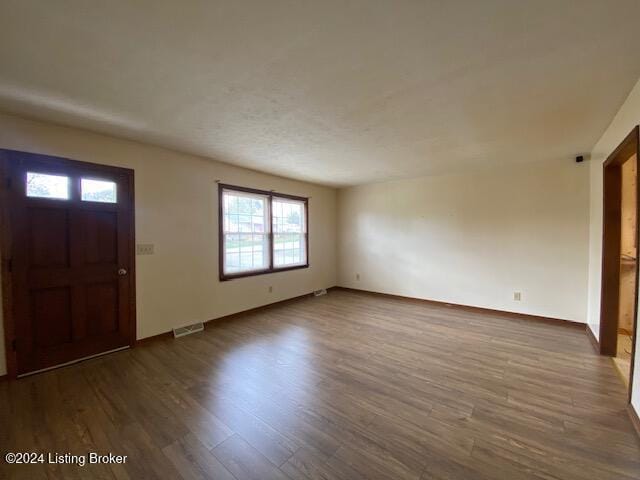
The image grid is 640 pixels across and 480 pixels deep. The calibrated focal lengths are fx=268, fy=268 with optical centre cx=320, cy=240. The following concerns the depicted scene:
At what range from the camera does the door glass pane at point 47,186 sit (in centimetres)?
261

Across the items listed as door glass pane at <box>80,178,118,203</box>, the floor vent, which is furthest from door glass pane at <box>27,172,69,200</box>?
the floor vent

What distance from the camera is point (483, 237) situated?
4.56m

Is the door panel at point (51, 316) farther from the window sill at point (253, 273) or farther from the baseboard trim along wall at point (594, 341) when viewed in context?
the baseboard trim along wall at point (594, 341)

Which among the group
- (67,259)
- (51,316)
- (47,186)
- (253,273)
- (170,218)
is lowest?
(51,316)

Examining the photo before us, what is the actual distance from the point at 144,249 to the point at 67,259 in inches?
27.8

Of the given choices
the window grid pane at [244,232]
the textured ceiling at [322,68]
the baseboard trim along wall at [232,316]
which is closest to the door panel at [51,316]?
the baseboard trim along wall at [232,316]

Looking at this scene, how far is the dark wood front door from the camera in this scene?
8.34 feet

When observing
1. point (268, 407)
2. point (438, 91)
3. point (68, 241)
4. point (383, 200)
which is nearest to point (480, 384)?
point (268, 407)

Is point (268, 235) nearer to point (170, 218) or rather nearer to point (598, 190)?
point (170, 218)

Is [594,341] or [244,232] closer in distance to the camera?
[594,341]

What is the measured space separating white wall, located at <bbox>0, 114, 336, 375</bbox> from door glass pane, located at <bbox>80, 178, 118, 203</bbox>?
23 centimetres

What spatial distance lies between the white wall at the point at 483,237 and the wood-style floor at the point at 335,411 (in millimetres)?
1001

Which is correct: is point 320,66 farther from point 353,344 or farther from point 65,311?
point 65,311

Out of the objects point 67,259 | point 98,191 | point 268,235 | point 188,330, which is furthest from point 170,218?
point 268,235
